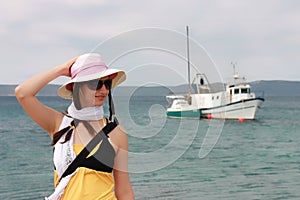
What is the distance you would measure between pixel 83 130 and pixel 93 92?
0.18 meters

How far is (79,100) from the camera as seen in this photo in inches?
73.0

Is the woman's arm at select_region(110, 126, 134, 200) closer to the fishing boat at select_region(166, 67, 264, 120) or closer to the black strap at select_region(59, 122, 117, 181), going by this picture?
the black strap at select_region(59, 122, 117, 181)

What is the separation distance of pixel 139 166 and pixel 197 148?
18.1 m

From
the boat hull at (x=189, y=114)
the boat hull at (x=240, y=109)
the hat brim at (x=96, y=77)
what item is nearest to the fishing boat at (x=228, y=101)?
the boat hull at (x=240, y=109)

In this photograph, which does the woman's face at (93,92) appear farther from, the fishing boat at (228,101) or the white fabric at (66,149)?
the fishing boat at (228,101)

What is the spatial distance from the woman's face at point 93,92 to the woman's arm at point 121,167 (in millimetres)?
156

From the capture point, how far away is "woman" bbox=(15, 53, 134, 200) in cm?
177

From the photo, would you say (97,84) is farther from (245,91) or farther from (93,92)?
(245,91)

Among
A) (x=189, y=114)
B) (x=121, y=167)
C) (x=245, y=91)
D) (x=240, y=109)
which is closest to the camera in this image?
(x=121, y=167)

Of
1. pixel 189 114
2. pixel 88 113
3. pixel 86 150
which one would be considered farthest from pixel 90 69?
pixel 189 114

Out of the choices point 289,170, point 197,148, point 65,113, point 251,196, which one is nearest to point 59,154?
point 65,113

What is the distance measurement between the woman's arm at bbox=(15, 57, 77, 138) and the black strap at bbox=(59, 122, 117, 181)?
0.21 m

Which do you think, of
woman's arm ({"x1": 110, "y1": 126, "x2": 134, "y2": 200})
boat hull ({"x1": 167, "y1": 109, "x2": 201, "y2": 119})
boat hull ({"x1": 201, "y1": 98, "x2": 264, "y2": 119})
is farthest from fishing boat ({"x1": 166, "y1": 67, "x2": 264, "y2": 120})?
woman's arm ({"x1": 110, "y1": 126, "x2": 134, "y2": 200})

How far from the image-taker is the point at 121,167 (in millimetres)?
1894
